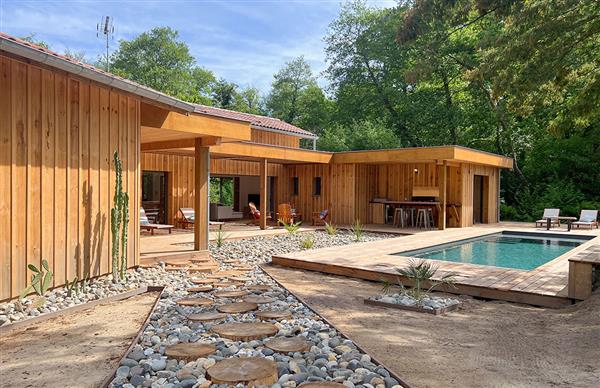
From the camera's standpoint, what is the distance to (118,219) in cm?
643

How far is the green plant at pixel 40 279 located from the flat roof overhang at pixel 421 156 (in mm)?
11110

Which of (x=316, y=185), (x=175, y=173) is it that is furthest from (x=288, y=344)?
(x=316, y=185)

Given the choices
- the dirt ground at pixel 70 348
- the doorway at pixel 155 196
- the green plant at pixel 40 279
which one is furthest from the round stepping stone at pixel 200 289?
the doorway at pixel 155 196

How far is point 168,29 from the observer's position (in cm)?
3538

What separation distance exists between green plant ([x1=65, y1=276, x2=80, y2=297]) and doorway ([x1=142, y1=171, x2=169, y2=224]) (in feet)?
29.7

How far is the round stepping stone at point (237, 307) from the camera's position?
495 centimetres

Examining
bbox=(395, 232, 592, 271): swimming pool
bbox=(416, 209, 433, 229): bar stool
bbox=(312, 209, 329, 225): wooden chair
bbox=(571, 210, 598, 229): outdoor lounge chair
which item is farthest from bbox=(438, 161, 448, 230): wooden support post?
bbox=(571, 210, 598, 229): outdoor lounge chair

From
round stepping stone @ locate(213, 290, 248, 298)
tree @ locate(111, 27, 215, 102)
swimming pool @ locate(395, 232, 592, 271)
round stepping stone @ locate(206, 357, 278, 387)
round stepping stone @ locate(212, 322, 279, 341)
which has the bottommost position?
swimming pool @ locate(395, 232, 592, 271)

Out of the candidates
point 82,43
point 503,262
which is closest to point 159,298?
point 503,262

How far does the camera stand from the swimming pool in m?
9.61

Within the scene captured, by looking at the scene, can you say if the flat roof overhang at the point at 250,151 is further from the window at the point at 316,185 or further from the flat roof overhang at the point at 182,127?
the window at the point at 316,185

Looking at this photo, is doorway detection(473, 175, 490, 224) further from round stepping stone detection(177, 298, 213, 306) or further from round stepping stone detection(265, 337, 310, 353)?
round stepping stone detection(265, 337, 310, 353)

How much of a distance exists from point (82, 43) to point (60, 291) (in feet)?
154

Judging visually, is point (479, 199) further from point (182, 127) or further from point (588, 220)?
point (182, 127)
